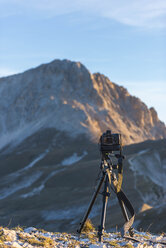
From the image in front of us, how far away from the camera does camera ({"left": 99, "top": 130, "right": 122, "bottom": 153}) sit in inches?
336

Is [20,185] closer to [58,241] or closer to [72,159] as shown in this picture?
[72,159]

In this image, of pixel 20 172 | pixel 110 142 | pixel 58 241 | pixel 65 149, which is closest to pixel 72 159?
pixel 65 149

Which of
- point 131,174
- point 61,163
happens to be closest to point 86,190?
point 131,174

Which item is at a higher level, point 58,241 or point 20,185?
point 58,241

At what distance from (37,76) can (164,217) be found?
159 m

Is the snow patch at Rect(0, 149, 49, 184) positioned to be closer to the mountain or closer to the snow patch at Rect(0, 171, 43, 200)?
the mountain

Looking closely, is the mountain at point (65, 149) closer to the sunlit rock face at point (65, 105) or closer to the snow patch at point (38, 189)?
the sunlit rock face at point (65, 105)

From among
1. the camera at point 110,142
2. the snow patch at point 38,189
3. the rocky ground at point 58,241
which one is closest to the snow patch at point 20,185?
the snow patch at point 38,189

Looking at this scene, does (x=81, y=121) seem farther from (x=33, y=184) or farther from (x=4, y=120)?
(x=33, y=184)

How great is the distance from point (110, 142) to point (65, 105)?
158599mm

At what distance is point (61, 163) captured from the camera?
120 m

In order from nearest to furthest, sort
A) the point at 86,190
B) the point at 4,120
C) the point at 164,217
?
the point at 164,217 < the point at 86,190 < the point at 4,120

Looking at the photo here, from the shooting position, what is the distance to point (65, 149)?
438 ft

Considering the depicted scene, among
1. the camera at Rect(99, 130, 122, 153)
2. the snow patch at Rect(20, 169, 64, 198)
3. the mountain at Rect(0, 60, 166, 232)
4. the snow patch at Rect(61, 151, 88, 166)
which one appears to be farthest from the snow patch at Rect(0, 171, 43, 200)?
the camera at Rect(99, 130, 122, 153)
